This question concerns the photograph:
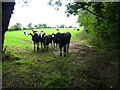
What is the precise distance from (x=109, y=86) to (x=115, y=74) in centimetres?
80

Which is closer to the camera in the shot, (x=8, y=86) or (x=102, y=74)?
(x=8, y=86)

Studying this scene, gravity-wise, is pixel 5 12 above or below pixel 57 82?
above

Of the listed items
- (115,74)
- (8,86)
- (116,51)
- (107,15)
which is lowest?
(8,86)

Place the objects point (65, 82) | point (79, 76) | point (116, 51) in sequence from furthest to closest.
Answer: point (79, 76) < point (65, 82) < point (116, 51)

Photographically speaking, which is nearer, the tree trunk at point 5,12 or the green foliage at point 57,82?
the green foliage at point 57,82

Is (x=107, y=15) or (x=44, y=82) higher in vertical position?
(x=107, y=15)

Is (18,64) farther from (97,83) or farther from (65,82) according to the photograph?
(97,83)

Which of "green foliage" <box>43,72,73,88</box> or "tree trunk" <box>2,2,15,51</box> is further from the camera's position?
"tree trunk" <box>2,2,15,51</box>

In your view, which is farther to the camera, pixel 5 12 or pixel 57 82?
pixel 5 12

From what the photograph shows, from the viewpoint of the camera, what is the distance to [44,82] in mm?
5375

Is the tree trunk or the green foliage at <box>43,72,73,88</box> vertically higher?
the tree trunk

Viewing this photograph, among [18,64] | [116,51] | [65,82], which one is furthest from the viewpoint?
[18,64]

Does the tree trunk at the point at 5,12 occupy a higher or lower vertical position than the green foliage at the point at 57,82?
higher

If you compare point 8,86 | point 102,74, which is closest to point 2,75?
point 8,86
